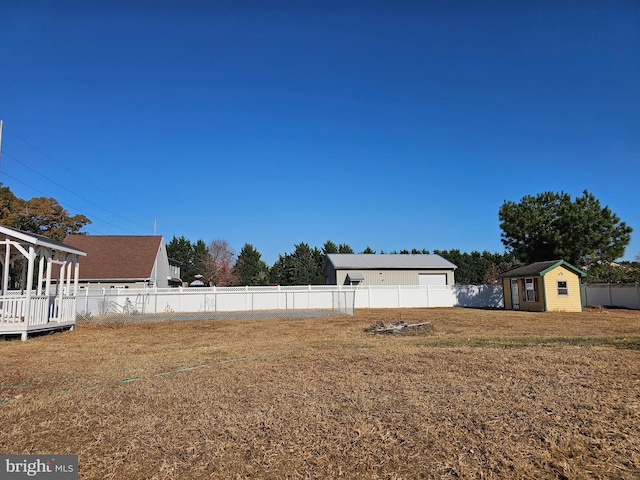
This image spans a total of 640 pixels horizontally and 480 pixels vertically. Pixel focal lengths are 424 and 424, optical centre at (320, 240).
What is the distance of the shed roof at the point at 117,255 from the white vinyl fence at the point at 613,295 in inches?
1170

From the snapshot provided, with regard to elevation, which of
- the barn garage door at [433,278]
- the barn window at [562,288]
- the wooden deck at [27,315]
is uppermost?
the barn garage door at [433,278]

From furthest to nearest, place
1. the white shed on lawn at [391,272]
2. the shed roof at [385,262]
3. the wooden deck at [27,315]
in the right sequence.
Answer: the shed roof at [385,262] < the white shed on lawn at [391,272] < the wooden deck at [27,315]

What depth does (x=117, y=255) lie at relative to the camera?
30844mm

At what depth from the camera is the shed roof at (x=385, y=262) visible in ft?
115

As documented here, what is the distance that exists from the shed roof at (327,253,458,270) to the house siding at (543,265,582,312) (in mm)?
12199

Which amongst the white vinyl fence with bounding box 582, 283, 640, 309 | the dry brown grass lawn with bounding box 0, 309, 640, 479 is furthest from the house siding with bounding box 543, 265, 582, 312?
the dry brown grass lawn with bounding box 0, 309, 640, 479

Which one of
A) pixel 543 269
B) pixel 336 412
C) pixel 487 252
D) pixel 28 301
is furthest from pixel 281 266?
pixel 336 412

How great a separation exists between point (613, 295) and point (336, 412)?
28307mm

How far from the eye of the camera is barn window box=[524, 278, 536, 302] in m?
24.4

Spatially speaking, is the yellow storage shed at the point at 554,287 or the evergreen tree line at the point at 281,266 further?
the evergreen tree line at the point at 281,266

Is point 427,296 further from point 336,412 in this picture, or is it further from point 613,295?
point 336,412

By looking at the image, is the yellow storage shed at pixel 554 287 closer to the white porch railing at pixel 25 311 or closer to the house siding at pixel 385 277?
the house siding at pixel 385 277

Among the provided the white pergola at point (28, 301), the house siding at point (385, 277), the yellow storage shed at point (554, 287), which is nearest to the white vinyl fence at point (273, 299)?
the yellow storage shed at point (554, 287)

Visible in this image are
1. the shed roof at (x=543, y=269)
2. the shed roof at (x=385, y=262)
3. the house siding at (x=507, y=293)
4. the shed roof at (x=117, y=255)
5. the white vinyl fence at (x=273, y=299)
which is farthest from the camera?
the shed roof at (x=385, y=262)
